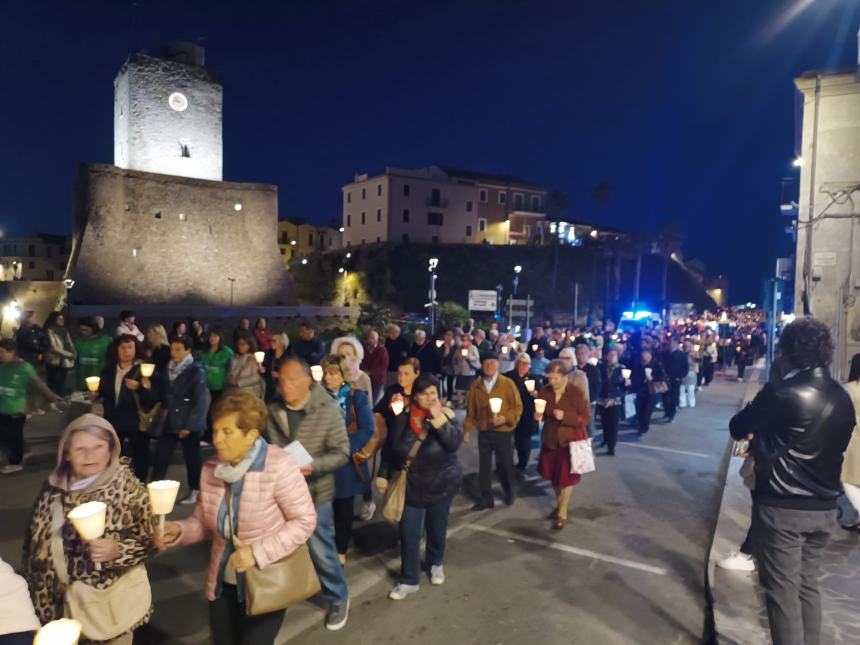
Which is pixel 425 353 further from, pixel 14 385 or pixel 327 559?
pixel 327 559

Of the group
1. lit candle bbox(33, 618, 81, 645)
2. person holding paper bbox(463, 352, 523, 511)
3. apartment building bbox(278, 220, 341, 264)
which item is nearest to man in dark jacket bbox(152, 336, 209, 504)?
person holding paper bbox(463, 352, 523, 511)

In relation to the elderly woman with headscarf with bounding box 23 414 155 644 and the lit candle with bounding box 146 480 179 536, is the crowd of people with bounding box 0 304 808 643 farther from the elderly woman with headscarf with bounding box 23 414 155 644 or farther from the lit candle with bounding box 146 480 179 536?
the lit candle with bounding box 146 480 179 536

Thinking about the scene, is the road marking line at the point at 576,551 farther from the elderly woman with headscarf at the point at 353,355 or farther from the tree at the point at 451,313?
the tree at the point at 451,313

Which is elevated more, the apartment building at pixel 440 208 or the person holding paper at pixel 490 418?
the apartment building at pixel 440 208

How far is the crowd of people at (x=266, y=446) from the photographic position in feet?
8.61

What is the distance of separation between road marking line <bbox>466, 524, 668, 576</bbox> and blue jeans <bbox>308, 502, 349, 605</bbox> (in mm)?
2209

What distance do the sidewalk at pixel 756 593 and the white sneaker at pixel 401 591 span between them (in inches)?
85.1

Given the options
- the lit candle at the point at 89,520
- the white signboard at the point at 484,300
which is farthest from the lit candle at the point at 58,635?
the white signboard at the point at 484,300

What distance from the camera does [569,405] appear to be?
257 inches

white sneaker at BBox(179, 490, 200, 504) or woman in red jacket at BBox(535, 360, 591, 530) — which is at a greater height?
woman in red jacket at BBox(535, 360, 591, 530)

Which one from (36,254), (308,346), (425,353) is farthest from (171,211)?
(36,254)

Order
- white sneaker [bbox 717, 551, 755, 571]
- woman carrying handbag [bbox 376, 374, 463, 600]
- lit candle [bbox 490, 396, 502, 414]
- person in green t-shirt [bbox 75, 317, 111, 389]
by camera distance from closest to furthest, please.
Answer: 1. woman carrying handbag [bbox 376, 374, 463, 600]
2. white sneaker [bbox 717, 551, 755, 571]
3. lit candle [bbox 490, 396, 502, 414]
4. person in green t-shirt [bbox 75, 317, 111, 389]

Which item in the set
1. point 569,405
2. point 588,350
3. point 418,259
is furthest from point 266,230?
point 569,405

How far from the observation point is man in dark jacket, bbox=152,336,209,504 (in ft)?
20.0
